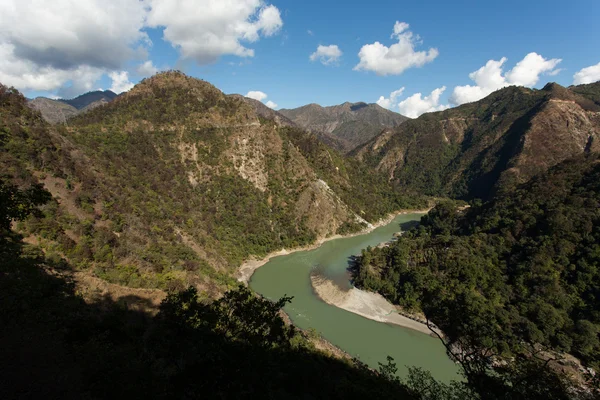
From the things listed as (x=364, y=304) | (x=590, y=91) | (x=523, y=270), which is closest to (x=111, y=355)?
(x=364, y=304)

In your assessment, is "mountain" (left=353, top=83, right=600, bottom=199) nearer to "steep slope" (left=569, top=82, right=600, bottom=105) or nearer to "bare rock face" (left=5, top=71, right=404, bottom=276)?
"steep slope" (left=569, top=82, right=600, bottom=105)

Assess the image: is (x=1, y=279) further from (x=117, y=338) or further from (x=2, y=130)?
(x=2, y=130)

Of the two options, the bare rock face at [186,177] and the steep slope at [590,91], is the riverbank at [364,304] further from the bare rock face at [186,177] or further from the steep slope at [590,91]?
the steep slope at [590,91]

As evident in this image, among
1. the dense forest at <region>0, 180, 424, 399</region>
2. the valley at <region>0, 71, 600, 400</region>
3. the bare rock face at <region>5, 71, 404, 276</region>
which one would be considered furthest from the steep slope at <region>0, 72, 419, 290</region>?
the dense forest at <region>0, 180, 424, 399</region>

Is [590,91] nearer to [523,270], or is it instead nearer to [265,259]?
[523,270]

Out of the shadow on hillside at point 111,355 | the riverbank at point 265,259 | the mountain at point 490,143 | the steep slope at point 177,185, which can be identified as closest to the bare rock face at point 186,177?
the steep slope at point 177,185

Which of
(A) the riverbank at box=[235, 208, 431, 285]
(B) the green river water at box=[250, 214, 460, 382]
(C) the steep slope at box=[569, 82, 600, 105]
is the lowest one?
(B) the green river water at box=[250, 214, 460, 382]
